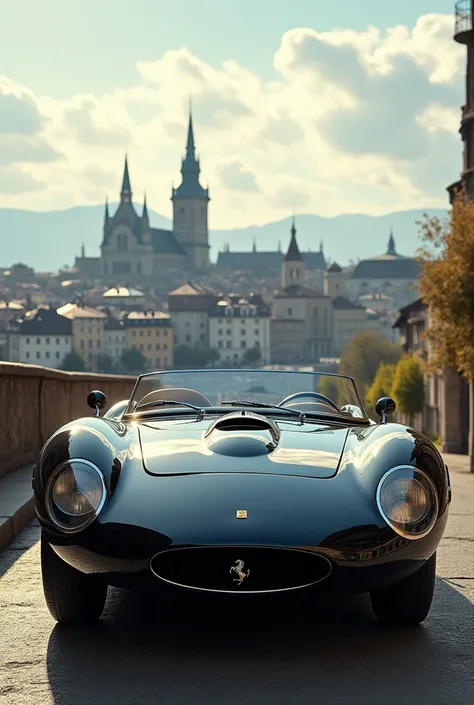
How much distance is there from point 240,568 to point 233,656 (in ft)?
1.02

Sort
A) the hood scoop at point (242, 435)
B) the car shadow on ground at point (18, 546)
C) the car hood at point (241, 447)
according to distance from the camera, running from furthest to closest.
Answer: the car shadow on ground at point (18, 546), the hood scoop at point (242, 435), the car hood at point (241, 447)

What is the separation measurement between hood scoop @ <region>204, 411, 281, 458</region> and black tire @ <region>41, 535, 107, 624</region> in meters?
0.76

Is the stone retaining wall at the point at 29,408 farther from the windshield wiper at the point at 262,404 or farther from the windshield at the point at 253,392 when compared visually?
the windshield wiper at the point at 262,404

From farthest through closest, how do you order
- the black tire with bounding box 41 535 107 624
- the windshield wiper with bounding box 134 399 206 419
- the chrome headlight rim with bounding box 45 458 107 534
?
the windshield wiper with bounding box 134 399 206 419 → the black tire with bounding box 41 535 107 624 → the chrome headlight rim with bounding box 45 458 107 534

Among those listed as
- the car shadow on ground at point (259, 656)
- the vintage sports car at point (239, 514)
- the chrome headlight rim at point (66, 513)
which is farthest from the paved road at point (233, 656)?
the chrome headlight rim at point (66, 513)

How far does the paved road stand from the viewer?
12.5 ft

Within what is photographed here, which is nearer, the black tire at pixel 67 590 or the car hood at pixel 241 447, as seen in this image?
the black tire at pixel 67 590

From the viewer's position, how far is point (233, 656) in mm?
4270

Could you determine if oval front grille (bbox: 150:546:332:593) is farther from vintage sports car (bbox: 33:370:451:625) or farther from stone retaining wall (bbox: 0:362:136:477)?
stone retaining wall (bbox: 0:362:136:477)

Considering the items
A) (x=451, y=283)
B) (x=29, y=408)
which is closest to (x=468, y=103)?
(x=451, y=283)

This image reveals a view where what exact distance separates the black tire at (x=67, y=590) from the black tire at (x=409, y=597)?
1.12 meters

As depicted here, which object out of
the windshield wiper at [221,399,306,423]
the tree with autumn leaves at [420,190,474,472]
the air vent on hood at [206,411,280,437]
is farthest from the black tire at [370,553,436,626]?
the tree with autumn leaves at [420,190,474,472]

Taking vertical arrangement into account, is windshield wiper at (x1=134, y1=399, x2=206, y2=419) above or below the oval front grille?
above

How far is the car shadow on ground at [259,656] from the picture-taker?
3811mm
